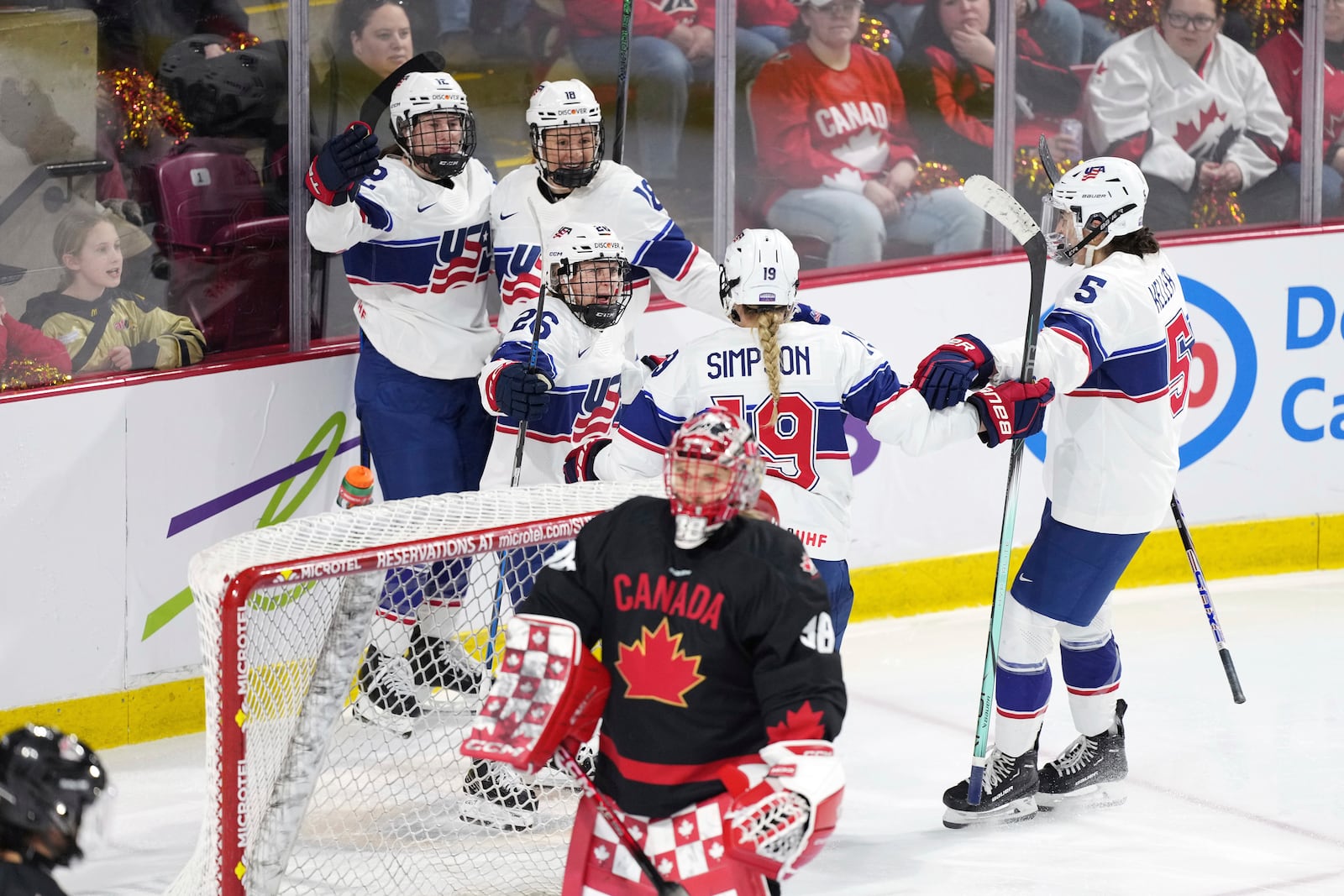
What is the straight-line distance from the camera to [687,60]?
5473 mm

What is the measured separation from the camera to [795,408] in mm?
3549

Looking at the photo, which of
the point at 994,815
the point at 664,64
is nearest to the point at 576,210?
the point at 664,64

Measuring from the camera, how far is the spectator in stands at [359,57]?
15.8ft

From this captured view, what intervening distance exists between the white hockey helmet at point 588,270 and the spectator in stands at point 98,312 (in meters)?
1.05

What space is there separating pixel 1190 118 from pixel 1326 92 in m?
0.53

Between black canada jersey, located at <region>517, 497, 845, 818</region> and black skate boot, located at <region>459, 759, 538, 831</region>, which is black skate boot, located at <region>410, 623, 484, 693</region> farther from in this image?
black canada jersey, located at <region>517, 497, 845, 818</region>

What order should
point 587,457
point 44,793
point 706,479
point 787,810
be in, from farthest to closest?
point 587,457 → point 706,479 → point 787,810 → point 44,793

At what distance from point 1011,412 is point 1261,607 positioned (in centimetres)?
243

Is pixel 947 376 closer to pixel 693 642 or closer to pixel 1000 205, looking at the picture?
pixel 1000 205

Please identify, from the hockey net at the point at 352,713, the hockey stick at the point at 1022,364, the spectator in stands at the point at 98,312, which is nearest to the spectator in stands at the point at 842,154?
the hockey stick at the point at 1022,364

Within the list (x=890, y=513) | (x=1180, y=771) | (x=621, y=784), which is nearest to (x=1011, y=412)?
(x=1180, y=771)

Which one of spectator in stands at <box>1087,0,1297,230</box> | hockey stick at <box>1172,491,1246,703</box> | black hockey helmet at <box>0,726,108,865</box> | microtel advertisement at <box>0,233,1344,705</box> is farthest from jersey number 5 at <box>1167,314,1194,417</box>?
black hockey helmet at <box>0,726,108,865</box>

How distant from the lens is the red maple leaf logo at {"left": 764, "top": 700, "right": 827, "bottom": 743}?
7.66 ft

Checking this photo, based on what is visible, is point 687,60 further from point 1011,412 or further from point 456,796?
point 456,796
